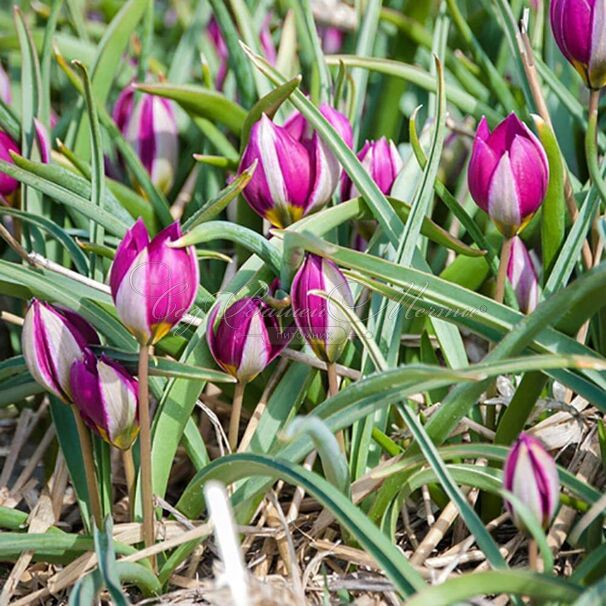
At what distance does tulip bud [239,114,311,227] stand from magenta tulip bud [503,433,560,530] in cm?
36

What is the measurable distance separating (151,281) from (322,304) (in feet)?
0.49

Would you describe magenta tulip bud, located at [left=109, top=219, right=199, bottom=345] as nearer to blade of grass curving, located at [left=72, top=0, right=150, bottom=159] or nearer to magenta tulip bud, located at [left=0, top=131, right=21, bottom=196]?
magenta tulip bud, located at [left=0, top=131, right=21, bottom=196]

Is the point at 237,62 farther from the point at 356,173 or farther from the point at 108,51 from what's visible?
the point at 356,173

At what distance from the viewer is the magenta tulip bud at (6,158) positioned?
98 cm

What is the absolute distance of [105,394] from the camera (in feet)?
2.47

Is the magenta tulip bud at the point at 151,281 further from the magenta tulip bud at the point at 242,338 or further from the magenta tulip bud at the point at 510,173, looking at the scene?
the magenta tulip bud at the point at 510,173

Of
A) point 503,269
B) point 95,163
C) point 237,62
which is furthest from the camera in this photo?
point 237,62

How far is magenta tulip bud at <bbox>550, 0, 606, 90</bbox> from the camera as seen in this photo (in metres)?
0.88

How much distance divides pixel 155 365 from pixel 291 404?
6.8 inches

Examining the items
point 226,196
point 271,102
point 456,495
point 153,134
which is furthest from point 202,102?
point 456,495

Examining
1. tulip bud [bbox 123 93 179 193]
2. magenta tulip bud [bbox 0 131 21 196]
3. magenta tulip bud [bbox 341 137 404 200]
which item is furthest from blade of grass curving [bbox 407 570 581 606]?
tulip bud [bbox 123 93 179 193]

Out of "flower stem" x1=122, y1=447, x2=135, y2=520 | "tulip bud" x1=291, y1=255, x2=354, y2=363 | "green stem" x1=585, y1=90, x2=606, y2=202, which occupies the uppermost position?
"green stem" x1=585, y1=90, x2=606, y2=202

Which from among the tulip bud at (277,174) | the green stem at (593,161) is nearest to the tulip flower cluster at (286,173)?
the tulip bud at (277,174)

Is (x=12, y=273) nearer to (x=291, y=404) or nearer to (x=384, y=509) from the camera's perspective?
(x=291, y=404)
